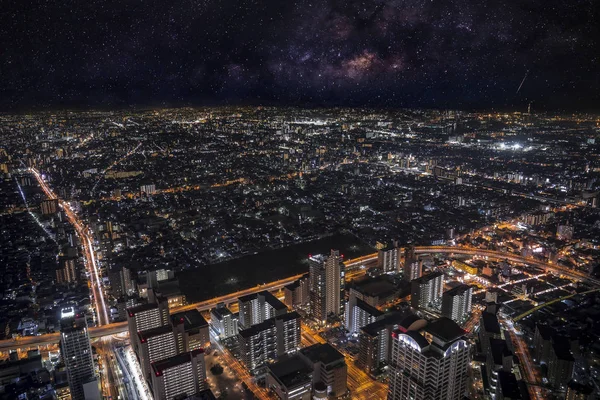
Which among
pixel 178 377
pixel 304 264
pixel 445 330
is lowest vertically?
pixel 304 264

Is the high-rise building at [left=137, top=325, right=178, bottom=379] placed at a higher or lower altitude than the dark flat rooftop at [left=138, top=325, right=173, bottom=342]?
lower

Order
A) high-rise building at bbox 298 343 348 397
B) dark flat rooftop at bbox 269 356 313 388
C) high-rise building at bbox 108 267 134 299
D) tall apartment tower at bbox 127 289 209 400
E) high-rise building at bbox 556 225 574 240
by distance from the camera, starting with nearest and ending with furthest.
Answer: dark flat rooftop at bbox 269 356 313 388, tall apartment tower at bbox 127 289 209 400, high-rise building at bbox 298 343 348 397, high-rise building at bbox 108 267 134 299, high-rise building at bbox 556 225 574 240

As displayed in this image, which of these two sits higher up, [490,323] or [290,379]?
[290,379]

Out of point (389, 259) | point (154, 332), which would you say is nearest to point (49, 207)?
point (154, 332)

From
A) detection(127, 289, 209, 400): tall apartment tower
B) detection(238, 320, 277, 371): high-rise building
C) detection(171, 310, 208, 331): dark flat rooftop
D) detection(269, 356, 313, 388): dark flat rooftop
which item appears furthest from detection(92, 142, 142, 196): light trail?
detection(269, 356, 313, 388): dark flat rooftop

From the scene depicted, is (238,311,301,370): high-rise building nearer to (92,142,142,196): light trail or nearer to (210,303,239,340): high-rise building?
(210,303,239,340): high-rise building

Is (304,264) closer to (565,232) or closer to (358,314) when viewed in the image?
(358,314)
